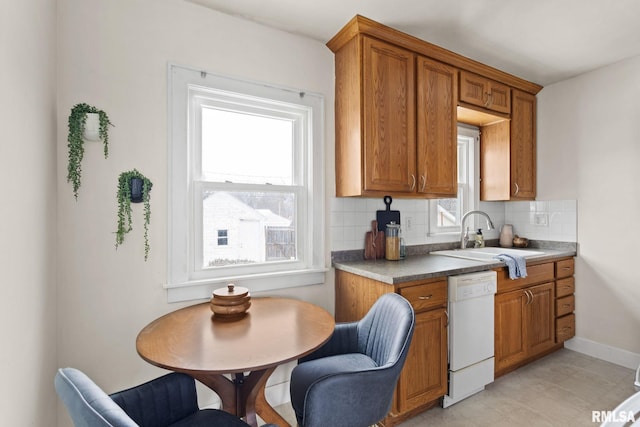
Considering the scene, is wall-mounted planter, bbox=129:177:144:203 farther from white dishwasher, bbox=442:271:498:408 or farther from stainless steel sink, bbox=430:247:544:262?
stainless steel sink, bbox=430:247:544:262

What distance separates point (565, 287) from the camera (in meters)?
2.88

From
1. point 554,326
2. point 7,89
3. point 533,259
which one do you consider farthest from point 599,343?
point 7,89

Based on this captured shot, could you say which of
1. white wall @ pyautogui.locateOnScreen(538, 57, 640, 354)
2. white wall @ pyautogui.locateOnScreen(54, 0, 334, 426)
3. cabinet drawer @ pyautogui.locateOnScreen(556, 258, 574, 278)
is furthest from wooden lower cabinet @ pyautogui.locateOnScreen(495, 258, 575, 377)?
white wall @ pyautogui.locateOnScreen(54, 0, 334, 426)

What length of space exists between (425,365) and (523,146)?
2418 millimetres

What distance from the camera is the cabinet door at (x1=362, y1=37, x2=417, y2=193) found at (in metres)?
2.08

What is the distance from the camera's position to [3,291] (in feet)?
2.77

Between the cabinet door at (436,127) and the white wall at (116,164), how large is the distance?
148cm

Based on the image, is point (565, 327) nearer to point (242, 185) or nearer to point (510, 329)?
point (510, 329)

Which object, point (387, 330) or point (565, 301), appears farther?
point (565, 301)

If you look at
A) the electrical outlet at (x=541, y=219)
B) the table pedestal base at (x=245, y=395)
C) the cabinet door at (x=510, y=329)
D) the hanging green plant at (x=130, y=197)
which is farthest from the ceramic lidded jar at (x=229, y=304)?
the electrical outlet at (x=541, y=219)

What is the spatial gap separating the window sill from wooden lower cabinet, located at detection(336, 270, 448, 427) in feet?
1.12

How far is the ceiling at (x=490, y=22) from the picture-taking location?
1885mm

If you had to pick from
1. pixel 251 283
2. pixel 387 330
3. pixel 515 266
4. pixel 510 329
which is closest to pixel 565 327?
pixel 510 329

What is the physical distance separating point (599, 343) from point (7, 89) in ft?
13.8
